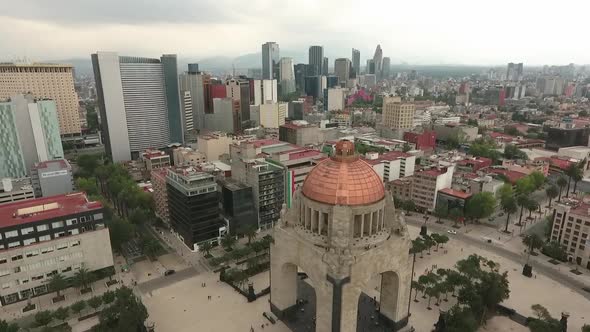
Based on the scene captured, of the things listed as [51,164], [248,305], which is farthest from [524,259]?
[51,164]

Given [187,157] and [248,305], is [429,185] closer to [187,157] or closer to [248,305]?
[248,305]

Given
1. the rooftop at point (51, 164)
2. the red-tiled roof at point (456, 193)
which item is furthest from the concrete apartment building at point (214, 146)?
the red-tiled roof at point (456, 193)

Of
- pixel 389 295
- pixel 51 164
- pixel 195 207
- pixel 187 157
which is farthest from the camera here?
pixel 187 157

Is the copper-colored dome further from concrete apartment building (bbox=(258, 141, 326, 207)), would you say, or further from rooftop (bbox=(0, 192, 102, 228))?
rooftop (bbox=(0, 192, 102, 228))

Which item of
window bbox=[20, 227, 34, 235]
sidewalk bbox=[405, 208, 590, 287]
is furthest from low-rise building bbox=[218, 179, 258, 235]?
sidewalk bbox=[405, 208, 590, 287]

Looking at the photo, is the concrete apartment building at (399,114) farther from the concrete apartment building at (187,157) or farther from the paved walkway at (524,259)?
the concrete apartment building at (187,157)

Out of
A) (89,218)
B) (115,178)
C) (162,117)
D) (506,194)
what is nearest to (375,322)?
(89,218)
